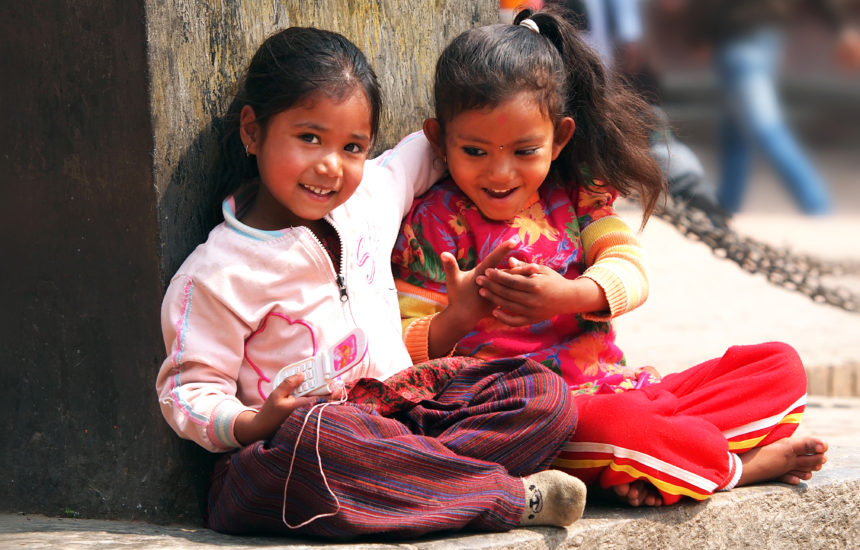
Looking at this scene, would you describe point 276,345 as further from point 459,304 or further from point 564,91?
point 564,91

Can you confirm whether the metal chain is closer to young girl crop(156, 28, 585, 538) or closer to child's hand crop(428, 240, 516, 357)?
child's hand crop(428, 240, 516, 357)

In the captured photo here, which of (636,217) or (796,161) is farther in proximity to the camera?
(796,161)

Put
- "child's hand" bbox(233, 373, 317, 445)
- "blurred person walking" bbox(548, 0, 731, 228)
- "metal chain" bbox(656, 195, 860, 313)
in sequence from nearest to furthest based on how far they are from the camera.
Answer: "child's hand" bbox(233, 373, 317, 445) < "blurred person walking" bbox(548, 0, 731, 228) < "metal chain" bbox(656, 195, 860, 313)

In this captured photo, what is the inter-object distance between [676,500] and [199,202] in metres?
1.25

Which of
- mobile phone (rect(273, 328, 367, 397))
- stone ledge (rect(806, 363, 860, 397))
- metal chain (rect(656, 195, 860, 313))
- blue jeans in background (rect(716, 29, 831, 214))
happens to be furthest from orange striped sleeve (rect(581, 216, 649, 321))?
blue jeans in background (rect(716, 29, 831, 214))

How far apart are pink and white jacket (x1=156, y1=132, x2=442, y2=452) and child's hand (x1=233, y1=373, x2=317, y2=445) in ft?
0.07

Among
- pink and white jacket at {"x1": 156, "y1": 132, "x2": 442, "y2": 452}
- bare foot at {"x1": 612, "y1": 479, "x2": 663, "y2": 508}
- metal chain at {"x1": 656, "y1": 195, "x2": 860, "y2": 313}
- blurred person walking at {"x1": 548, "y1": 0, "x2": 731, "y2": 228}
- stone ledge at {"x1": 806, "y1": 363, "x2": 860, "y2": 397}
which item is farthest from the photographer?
stone ledge at {"x1": 806, "y1": 363, "x2": 860, "y2": 397}

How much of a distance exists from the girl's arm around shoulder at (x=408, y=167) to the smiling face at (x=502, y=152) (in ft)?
0.40

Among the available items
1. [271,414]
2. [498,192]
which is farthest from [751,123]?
[271,414]

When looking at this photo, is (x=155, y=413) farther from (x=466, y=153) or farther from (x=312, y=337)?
(x=466, y=153)

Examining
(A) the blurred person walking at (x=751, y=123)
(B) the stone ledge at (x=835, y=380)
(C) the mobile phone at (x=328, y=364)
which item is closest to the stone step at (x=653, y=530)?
(C) the mobile phone at (x=328, y=364)

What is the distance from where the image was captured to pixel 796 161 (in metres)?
11.5

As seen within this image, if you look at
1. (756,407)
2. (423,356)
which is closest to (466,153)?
(423,356)

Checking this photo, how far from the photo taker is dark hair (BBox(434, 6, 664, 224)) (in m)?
2.61
